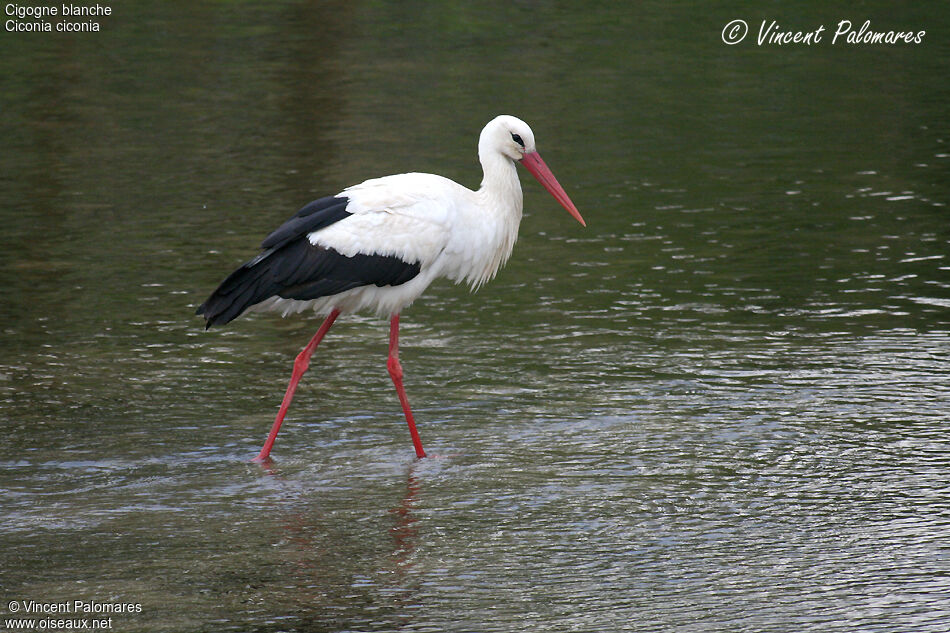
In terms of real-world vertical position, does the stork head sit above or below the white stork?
above

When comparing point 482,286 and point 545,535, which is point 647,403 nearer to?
point 545,535

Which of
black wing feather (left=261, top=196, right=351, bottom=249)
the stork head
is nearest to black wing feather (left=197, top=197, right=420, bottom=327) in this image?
black wing feather (left=261, top=196, right=351, bottom=249)

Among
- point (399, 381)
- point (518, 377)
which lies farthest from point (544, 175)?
point (399, 381)

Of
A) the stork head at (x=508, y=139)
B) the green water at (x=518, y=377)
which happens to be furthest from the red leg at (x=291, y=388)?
the stork head at (x=508, y=139)

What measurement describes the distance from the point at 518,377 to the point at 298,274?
1.46m

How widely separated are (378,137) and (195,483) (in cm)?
875

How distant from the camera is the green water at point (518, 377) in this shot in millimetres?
5980

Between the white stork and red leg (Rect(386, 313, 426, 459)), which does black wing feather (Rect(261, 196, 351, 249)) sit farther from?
red leg (Rect(386, 313, 426, 459))

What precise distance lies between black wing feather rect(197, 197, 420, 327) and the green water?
64 centimetres

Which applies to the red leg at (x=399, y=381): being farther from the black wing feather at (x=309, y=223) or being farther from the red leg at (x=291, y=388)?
the black wing feather at (x=309, y=223)

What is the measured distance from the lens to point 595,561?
611cm

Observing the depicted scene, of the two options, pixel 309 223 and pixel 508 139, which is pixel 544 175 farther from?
pixel 309 223

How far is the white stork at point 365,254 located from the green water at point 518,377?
57 centimetres

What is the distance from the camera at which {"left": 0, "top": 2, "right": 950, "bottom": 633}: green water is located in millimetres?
5980
